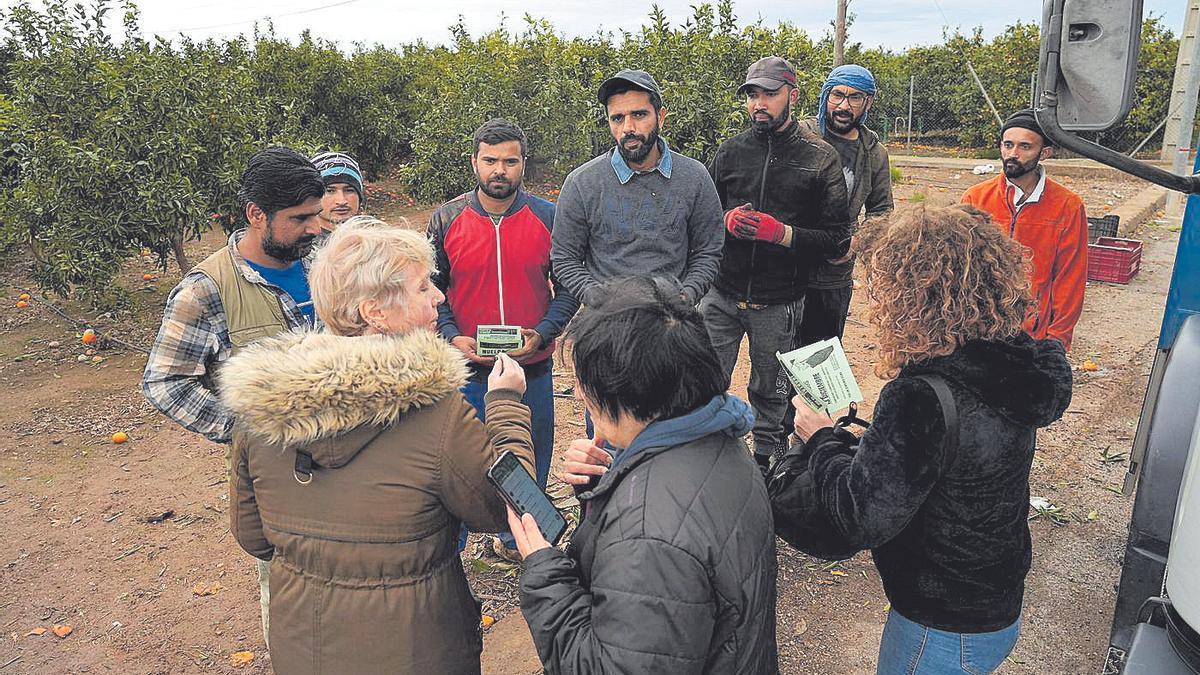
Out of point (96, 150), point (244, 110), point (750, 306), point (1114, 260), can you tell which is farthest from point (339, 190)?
point (1114, 260)

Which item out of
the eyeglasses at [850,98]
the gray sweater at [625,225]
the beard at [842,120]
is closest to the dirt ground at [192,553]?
the gray sweater at [625,225]

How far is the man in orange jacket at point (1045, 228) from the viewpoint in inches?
163

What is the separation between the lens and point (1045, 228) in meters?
4.20

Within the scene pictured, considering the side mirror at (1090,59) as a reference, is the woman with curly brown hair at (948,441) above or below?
below

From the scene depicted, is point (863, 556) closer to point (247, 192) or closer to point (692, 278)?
point (692, 278)

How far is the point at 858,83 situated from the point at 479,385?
3076 millimetres

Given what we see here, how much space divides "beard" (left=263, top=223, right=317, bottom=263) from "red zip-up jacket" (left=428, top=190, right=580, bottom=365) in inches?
42.2

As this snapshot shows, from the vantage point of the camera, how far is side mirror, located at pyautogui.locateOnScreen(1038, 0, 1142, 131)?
7.16ft

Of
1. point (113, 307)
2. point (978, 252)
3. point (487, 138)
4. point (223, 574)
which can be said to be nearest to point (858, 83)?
point (487, 138)

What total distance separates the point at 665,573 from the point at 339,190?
3.06 m

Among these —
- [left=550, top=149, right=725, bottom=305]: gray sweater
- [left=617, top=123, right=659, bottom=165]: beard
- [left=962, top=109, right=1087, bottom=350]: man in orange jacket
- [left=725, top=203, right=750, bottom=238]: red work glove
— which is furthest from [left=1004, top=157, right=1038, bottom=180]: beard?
[left=617, top=123, right=659, bottom=165]: beard

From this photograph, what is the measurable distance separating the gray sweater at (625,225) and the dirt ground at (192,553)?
581mm

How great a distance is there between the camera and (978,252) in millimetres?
2098

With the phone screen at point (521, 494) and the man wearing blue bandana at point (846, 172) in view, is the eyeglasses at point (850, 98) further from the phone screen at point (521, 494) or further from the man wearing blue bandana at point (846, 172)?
the phone screen at point (521, 494)
